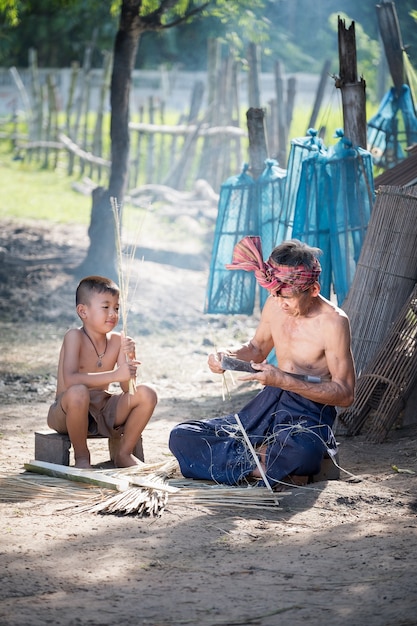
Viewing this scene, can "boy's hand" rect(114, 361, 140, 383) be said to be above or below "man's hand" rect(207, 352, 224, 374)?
below

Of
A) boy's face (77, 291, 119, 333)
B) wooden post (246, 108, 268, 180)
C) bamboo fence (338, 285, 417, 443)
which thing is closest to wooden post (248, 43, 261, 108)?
wooden post (246, 108, 268, 180)

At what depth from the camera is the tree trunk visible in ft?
31.8

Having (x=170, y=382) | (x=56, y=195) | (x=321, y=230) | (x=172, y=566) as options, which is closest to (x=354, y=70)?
(x=321, y=230)

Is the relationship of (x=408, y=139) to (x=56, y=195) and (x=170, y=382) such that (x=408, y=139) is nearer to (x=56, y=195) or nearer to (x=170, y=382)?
(x=170, y=382)

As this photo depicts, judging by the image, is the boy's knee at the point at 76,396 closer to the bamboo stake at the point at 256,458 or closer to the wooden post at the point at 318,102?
the bamboo stake at the point at 256,458

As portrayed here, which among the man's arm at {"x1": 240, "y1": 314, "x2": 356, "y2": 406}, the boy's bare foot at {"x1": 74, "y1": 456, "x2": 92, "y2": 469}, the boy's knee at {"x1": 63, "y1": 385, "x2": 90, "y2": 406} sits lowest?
the boy's bare foot at {"x1": 74, "y1": 456, "x2": 92, "y2": 469}

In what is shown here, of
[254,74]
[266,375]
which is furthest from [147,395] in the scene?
[254,74]

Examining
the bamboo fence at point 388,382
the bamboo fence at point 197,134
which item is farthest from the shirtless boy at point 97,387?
the bamboo fence at point 197,134

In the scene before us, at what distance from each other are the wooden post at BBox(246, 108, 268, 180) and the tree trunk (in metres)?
2.73

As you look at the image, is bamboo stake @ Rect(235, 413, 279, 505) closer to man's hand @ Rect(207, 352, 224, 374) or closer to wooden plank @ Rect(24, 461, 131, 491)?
man's hand @ Rect(207, 352, 224, 374)

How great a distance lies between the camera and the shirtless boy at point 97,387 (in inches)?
177

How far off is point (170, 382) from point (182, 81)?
18.6 metres

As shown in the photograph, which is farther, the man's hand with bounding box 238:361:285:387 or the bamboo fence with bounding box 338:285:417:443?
the bamboo fence with bounding box 338:285:417:443

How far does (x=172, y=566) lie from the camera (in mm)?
3270
